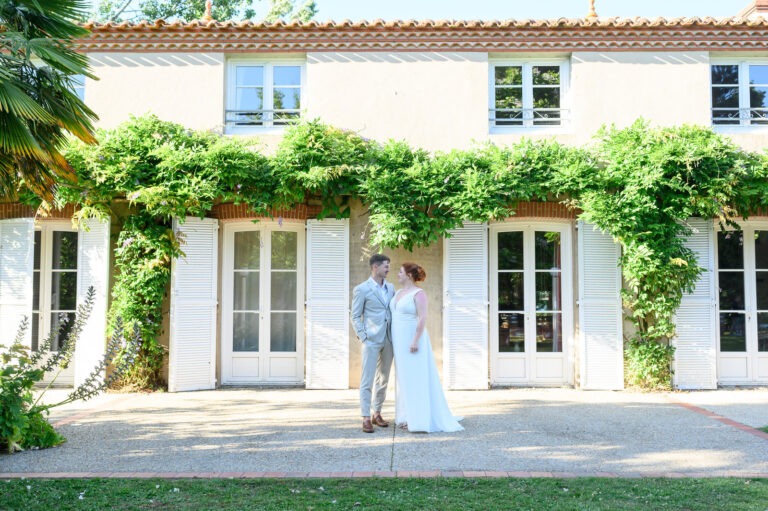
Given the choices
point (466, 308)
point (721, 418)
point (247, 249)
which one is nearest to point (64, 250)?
point (247, 249)

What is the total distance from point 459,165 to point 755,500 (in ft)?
19.0

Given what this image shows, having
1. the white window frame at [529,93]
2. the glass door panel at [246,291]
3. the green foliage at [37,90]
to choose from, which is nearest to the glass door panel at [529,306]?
the white window frame at [529,93]

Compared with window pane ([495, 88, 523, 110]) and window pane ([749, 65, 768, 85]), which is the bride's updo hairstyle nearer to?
window pane ([495, 88, 523, 110])

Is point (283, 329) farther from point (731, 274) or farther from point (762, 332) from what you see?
point (762, 332)

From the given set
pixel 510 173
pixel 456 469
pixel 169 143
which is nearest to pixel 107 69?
pixel 169 143

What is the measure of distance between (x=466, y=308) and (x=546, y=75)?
3974mm

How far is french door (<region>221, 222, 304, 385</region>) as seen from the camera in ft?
32.1

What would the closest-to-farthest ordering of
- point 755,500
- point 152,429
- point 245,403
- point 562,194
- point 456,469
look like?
1. point 755,500
2. point 456,469
3. point 152,429
4. point 245,403
5. point 562,194

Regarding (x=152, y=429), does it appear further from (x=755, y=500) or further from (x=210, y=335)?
(x=755, y=500)

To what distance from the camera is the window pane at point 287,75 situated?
33.1 ft

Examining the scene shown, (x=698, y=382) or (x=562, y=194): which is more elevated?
(x=562, y=194)

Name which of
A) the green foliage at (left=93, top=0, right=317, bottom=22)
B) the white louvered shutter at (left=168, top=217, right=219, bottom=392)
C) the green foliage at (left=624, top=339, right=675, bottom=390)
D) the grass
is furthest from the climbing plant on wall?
the green foliage at (left=93, top=0, right=317, bottom=22)

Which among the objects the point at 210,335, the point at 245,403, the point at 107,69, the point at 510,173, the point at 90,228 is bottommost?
the point at 245,403

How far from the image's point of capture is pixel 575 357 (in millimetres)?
9609
